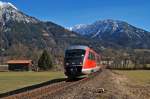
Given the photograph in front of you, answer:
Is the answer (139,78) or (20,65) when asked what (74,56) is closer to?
(139,78)

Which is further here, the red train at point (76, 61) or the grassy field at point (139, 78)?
the red train at point (76, 61)

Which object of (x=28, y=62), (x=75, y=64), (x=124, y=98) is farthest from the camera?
(x=28, y=62)

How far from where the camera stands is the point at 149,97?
25.4 m

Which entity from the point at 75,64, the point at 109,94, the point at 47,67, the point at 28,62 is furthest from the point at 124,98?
the point at 28,62

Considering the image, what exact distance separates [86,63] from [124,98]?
25914 millimetres

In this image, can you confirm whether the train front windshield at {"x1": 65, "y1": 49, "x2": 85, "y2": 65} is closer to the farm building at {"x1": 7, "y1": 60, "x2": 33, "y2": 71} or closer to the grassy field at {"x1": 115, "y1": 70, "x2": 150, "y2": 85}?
the grassy field at {"x1": 115, "y1": 70, "x2": 150, "y2": 85}

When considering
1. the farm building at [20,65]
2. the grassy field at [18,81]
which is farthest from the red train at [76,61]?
the farm building at [20,65]

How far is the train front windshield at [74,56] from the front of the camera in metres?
48.2

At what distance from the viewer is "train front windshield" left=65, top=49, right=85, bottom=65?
48156 mm

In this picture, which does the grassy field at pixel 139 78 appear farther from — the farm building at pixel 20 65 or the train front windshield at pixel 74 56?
the farm building at pixel 20 65

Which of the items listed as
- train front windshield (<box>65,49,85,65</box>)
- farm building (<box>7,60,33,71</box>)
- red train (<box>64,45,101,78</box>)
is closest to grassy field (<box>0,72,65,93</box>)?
red train (<box>64,45,101,78</box>)

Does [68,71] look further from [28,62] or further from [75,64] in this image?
[28,62]

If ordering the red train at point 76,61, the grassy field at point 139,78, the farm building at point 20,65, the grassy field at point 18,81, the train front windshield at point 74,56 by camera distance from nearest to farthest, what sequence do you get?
the grassy field at point 139,78, the red train at point 76,61, the train front windshield at point 74,56, the grassy field at point 18,81, the farm building at point 20,65

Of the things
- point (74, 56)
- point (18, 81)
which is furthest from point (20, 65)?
point (74, 56)
